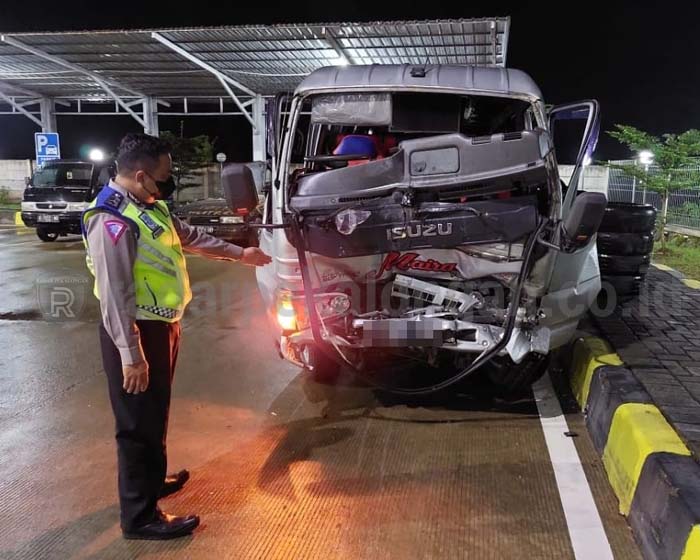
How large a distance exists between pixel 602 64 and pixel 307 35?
1815cm

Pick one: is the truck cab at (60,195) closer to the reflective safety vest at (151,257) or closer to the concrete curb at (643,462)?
the reflective safety vest at (151,257)

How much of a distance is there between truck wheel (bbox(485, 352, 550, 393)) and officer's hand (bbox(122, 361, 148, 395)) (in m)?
2.59

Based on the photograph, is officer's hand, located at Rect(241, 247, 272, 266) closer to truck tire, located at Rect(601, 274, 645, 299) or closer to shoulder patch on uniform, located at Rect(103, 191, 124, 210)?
shoulder patch on uniform, located at Rect(103, 191, 124, 210)

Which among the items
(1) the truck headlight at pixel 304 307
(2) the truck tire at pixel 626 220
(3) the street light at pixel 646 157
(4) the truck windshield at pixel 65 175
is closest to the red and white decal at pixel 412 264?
(1) the truck headlight at pixel 304 307

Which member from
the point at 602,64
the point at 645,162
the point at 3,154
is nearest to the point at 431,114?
the point at 645,162

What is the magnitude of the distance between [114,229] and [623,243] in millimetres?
5219

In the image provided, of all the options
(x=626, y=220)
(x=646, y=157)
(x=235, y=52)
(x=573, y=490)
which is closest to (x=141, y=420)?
(x=573, y=490)

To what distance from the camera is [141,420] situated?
2879mm

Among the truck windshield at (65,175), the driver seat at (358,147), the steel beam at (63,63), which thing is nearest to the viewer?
the driver seat at (358,147)

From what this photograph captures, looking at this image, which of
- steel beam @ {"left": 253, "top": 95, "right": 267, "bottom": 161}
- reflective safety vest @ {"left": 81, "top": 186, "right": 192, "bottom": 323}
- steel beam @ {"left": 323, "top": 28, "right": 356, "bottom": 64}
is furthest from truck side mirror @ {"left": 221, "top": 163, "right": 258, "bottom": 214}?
steel beam @ {"left": 253, "top": 95, "right": 267, "bottom": 161}

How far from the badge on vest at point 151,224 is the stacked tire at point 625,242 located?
4817mm

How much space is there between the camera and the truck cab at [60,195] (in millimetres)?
14758

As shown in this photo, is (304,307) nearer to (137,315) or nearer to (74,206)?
→ (137,315)

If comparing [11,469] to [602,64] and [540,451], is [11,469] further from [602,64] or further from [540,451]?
[602,64]
